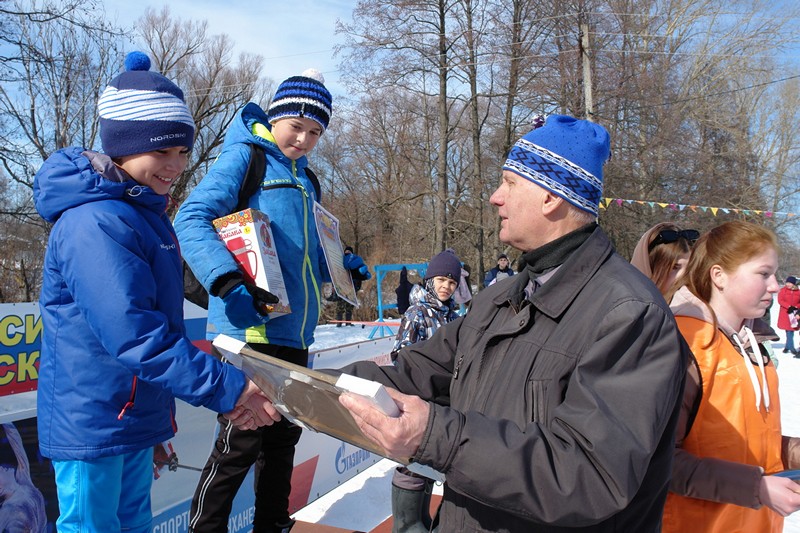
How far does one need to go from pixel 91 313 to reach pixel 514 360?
1.33 meters

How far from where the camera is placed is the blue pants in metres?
1.93

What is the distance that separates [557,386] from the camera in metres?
1.33

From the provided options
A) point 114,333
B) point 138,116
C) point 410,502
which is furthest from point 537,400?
point 410,502

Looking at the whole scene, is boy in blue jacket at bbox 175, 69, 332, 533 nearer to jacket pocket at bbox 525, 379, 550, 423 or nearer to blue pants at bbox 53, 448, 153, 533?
blue pants at bbox 53, 448, 153, 533

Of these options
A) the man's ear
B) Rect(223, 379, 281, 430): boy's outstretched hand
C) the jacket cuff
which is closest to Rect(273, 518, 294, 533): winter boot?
Rect(223, 379, 281, 430): boy's outstretched hand

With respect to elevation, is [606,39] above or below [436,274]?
above

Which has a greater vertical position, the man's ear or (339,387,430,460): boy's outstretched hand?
the man's ear

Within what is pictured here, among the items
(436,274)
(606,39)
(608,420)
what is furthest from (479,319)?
(606,39)

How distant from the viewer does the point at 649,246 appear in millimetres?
2854

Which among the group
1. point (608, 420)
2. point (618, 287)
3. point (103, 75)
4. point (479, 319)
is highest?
point (103, 75)

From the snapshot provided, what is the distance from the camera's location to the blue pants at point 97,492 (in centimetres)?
193

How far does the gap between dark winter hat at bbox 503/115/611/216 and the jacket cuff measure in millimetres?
1260

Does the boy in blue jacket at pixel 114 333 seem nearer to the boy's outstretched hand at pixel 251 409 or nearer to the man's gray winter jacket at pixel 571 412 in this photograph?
the boy's outstretched hand at pixel 251 409

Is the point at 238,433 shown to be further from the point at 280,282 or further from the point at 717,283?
the point at 717,283
